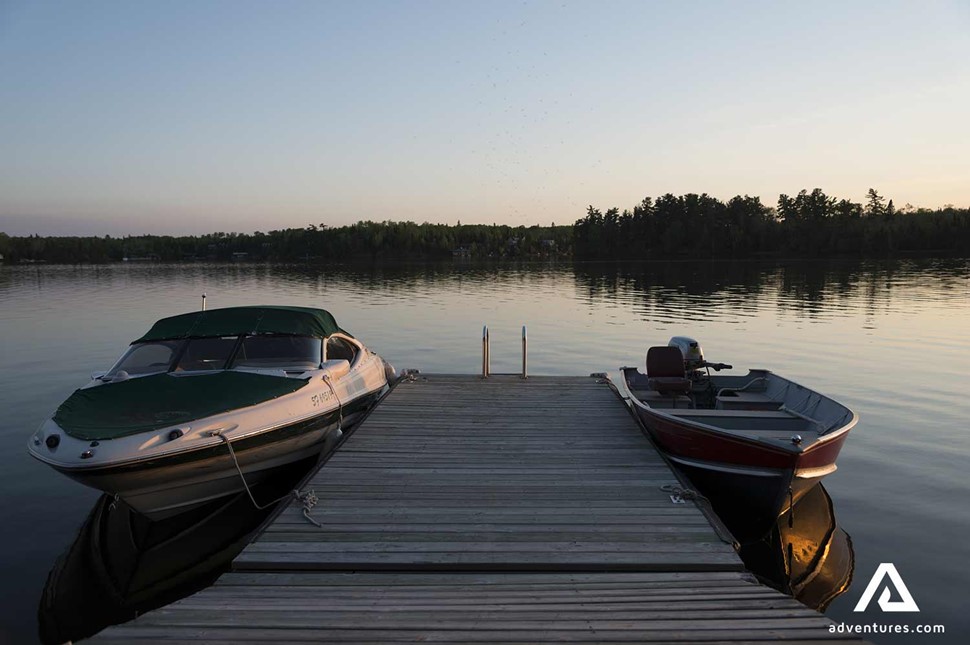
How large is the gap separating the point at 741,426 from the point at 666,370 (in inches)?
79.9

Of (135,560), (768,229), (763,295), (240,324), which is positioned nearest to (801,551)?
(135,560)

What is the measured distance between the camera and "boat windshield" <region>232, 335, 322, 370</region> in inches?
383

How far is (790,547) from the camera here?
24.9ft

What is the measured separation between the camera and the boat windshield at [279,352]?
31.9 feet

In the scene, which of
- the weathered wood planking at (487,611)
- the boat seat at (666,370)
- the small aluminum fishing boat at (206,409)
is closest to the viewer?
the weathered wood planking at (487,611)

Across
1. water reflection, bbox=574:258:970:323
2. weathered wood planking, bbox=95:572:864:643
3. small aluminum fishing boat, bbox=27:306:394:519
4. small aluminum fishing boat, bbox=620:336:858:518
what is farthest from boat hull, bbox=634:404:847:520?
water reflection, bbox=574:258:970:323

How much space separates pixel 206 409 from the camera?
24.8 ft

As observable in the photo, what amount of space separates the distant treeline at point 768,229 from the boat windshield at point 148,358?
117565 millimetres

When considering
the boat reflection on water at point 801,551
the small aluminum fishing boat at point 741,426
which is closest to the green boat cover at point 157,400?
the small aluminum fishing boat at point 741,426

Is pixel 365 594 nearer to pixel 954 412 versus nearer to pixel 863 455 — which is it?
pixel 863 455

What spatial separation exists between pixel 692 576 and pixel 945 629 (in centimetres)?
274

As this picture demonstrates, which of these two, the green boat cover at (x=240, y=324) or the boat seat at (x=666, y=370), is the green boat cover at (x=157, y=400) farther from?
the boat seat at (x=666, y=370)

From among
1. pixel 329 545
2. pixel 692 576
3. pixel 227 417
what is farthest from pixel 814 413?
pixel 227 417

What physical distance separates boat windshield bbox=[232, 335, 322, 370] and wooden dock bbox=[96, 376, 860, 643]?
4.69ft
